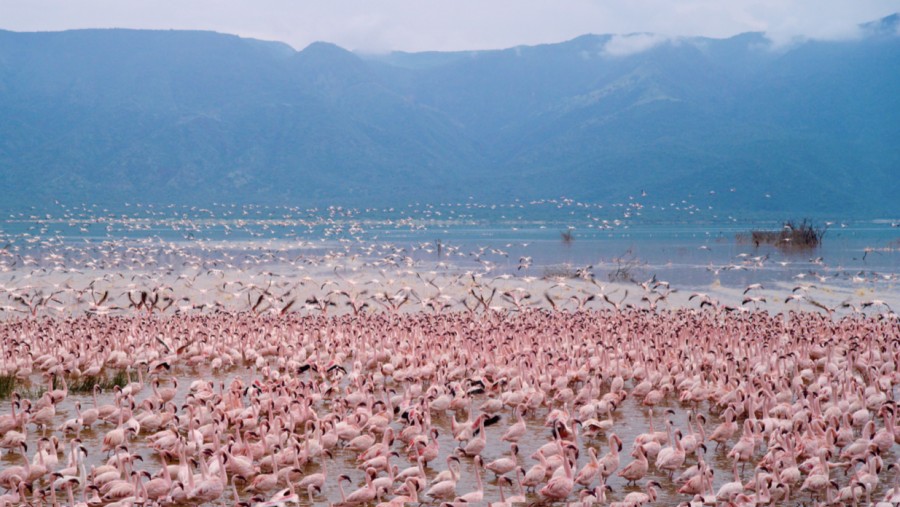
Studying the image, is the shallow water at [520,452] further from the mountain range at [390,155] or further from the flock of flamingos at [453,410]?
the mountain range at [390,155]

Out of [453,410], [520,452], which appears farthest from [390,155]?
[520,452]

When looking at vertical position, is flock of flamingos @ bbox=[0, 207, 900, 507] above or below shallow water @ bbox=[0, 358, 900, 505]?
above

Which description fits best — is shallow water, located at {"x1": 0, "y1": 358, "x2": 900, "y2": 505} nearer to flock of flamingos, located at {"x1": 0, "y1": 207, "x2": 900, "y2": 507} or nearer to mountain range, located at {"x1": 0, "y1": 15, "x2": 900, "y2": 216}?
flock of flamingos, located at {"x1": 0, "y1": 207, "x2": 900, "y2": 507}

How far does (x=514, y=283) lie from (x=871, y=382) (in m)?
20.0

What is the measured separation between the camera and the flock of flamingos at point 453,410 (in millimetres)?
11289

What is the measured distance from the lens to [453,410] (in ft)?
51.4

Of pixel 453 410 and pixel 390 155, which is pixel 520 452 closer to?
pixel 453 410

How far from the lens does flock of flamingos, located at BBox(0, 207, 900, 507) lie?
11.3 metres

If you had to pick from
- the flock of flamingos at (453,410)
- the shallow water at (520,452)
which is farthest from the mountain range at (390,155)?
the shallow water at (520,452)

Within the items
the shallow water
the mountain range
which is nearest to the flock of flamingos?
the shallow water

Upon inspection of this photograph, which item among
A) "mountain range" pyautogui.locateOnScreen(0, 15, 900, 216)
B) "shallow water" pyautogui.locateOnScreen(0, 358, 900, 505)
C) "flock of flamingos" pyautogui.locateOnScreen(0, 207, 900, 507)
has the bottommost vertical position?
"shallow water" pyautogui.locateOnScreen(0, 358, 900, 505)

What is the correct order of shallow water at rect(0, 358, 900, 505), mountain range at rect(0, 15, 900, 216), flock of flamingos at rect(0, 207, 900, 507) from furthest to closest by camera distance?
1. mountain range at rect(0, 15, 900, 216)
2. shallow water at rect(0, 358, 900, 505)
3. flock of flamingos at rect(0, 207, 900, 507)

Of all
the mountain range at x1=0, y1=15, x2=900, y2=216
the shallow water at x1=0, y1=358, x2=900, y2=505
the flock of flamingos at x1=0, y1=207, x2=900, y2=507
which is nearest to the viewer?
the flock of flamingos at x1=0, y1=207, x2=900, y2=507

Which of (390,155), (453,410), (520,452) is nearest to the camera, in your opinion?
(520,452)
